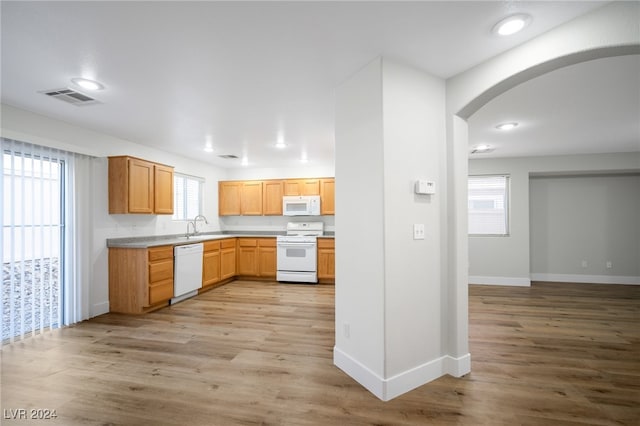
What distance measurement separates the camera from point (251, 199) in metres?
6.73

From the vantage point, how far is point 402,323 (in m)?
2.19

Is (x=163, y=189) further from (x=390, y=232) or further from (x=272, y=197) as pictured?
(x=390, y=232)

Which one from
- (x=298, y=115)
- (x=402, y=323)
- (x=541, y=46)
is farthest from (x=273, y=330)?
(x=541, y=46)

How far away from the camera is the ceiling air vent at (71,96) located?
8.91 ft

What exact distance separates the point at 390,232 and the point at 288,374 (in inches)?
58.3

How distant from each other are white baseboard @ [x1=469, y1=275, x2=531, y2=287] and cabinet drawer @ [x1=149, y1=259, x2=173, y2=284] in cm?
562

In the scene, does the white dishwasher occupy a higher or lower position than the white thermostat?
lower

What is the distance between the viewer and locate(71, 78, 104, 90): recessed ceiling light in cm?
251

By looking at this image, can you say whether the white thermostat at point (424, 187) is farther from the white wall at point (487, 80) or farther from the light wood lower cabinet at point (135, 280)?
the light wood lower cabinet at point (135, 280)

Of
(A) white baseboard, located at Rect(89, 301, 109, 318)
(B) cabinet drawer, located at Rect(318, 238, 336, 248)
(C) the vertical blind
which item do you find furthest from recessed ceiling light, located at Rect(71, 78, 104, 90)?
(B) cabinet drawer, located at Rect(318, 238, 336, 248)

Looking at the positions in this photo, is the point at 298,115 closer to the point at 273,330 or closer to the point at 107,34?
the point at 107,34

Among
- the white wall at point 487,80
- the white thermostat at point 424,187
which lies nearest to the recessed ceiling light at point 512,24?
the white wall at point 487,80

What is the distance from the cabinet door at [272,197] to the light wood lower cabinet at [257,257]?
2.39ft

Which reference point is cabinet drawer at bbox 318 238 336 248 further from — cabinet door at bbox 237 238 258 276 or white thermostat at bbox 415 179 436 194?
white thermostat at bbox 415 179 436 194
